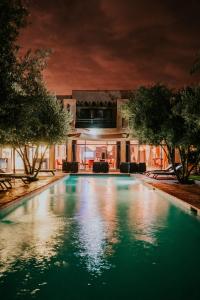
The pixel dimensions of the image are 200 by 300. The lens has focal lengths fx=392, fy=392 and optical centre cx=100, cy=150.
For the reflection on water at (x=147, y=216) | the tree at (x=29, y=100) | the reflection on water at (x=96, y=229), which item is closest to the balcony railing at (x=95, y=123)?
the tree at (x=29, y=100)

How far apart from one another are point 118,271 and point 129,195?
34.7 feet

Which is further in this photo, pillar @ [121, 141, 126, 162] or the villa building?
pillar @ [121, 141, 126, 162]

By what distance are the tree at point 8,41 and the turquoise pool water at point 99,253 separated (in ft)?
11.2

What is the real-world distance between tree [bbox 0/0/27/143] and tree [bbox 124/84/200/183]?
8751 mm

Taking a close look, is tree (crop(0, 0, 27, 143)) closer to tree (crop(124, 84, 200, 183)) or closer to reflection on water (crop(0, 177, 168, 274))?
reflection on water (crop(0, 177, 168, 274))

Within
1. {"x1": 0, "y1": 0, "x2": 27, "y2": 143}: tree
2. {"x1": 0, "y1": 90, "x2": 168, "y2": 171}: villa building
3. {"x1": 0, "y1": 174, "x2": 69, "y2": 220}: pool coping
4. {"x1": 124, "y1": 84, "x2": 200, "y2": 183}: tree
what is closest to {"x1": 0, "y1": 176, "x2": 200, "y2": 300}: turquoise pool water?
{"x1": 0, "y1": 174, "x2": 69, "y2": 220}: pool coping

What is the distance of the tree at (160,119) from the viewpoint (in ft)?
59.6

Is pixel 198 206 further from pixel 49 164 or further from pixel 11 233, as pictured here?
pixel 49 164

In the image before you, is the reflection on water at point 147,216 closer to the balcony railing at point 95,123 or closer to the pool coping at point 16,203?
the pool coping at point 16,203

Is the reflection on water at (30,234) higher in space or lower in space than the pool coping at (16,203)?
lower

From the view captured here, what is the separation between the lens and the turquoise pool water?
5324 mm

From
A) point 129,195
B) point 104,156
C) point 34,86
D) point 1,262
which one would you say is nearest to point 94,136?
point 104,156

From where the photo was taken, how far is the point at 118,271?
20.3ft

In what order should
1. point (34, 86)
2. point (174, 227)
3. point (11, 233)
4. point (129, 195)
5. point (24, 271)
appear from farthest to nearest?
point (129, 195), point (34, 86), point (174, 227), point (11, 233), point (24, 271)
